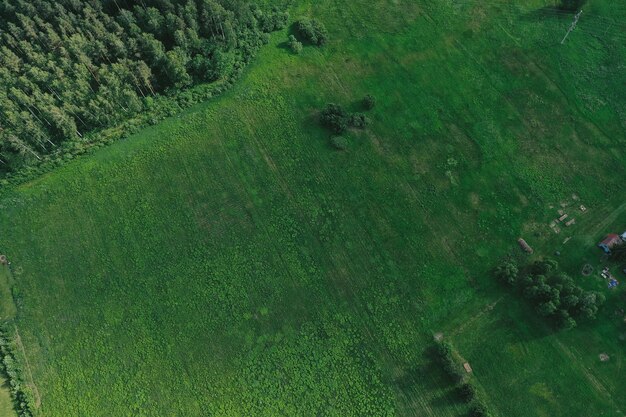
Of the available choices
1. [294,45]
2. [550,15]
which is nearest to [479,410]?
[294,45]

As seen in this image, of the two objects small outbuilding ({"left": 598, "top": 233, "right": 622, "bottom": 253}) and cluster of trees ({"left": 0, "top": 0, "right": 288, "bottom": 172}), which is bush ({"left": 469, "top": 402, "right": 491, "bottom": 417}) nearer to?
small outbuilding ({"left": 598, "top": 233, "right": 622, "bottom": 253})

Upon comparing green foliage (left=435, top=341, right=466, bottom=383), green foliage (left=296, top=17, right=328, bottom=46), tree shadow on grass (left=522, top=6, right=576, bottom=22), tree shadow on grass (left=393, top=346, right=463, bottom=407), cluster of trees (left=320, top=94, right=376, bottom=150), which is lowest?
tree shadow on grass (left=393, top=346, right=463, bottom=407)

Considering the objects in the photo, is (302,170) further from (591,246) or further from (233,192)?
(591,246)

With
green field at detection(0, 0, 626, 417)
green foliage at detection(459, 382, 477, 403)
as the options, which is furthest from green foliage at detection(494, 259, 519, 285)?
green foliage at detection(459, 382, 477, 403)

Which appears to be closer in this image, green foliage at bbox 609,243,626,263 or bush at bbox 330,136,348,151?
green foliage at bbox 609,243,626,263

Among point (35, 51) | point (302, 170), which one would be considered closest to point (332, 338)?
point (302, 170)

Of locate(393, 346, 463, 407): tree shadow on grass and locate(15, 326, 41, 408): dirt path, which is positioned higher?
locate(393, 346, 463, 407): tree shadow on grass

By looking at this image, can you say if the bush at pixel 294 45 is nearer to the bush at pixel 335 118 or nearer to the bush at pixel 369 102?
the bush at pixel 335 118

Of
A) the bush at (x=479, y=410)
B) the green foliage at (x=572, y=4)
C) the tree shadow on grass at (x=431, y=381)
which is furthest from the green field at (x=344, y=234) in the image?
the green foliage at (x=572, y=4)
